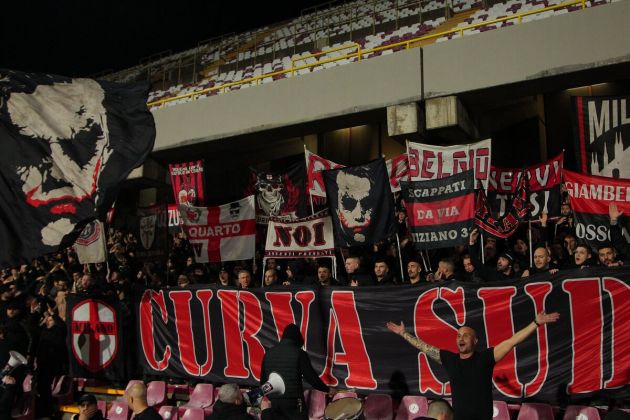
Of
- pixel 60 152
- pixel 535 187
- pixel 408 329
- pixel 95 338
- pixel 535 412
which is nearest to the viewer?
pixel 535 412

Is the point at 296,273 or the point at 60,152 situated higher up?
the point at 60,152

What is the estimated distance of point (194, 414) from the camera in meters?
7.65

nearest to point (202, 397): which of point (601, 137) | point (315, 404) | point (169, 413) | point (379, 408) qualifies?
point (169, 413)

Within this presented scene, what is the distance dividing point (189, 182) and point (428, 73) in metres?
5.34

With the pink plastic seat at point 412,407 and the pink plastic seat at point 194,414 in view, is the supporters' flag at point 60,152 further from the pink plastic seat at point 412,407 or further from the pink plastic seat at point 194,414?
the pink plastic seat at point 412,407

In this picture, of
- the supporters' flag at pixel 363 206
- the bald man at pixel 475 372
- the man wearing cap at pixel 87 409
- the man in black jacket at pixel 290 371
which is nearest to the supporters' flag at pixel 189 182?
the supporters' flag at pixel 363 206

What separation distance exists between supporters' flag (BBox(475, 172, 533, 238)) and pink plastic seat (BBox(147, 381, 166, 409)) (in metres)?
4.97

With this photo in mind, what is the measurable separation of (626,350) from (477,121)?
8183 millimetres

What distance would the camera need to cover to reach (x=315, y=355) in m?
7.88

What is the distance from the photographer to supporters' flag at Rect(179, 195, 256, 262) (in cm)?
1026

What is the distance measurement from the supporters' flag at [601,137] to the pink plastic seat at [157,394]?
6423 mm

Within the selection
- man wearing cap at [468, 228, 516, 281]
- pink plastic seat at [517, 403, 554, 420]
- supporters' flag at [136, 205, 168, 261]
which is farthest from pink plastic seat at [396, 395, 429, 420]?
supporters' flag at [136, 205, 168, 261]

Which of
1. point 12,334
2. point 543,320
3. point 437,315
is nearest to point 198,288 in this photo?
point 12,334

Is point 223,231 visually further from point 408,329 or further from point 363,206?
point 408,329
